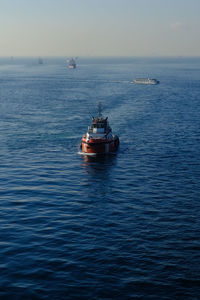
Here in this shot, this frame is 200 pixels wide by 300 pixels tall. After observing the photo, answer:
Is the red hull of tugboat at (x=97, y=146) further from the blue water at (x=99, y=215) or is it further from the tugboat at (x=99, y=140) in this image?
the blue water at (x=99, y=215)

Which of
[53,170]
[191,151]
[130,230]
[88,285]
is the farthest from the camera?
[191,151]

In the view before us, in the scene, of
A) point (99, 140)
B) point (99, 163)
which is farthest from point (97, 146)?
point (99, 163)

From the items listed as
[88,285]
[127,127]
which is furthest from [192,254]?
[127,127]

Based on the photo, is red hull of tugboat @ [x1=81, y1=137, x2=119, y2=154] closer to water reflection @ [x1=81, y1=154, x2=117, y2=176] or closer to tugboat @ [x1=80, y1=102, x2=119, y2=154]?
tugboat @ [x1=80, y1=102, x2=119, y2=154]

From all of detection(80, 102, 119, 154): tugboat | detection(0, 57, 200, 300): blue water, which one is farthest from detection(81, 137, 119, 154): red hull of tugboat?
detection(0, 57, 200, 300): blue water

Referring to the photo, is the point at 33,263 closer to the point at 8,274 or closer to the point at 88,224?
the point at 8,274

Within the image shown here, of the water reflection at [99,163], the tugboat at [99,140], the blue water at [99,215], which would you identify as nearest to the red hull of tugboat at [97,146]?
the tugboat at [99,140]

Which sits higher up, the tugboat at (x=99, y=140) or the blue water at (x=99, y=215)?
the tugboat at (x=99, y=140)
